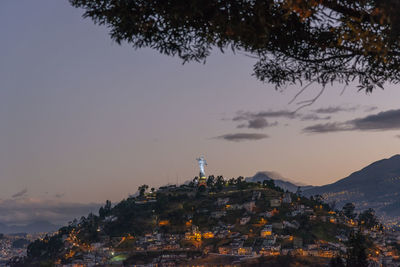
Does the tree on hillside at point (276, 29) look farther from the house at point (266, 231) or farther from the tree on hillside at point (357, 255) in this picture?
the house at point (266, 231)

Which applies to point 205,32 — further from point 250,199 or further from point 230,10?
point 250,199

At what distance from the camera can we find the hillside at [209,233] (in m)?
145

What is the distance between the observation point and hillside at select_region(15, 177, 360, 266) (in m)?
145

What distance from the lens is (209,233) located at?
532ft

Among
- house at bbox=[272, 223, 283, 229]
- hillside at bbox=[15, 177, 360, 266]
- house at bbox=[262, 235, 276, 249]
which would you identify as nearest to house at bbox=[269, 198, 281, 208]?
hillside at bbox=[15, 177, 360, 266]

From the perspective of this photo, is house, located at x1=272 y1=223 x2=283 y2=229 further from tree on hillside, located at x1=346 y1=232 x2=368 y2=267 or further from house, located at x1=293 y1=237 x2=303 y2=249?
tree on hillside, located at x1=346 y1=232 x2=368 y2=267

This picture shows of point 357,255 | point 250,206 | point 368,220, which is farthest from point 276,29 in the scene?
point 368,220

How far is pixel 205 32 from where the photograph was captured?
1030 centimetres

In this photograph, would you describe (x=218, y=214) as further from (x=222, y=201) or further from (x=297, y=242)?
(x=297, y=242)

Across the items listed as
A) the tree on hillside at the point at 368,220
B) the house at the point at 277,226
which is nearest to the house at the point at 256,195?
the house at the point at 277,226

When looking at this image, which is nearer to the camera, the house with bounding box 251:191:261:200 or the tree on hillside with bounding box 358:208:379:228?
the tree on hillside with bounding box 358:208:379:228

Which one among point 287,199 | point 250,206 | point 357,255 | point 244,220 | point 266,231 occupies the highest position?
point 287,199

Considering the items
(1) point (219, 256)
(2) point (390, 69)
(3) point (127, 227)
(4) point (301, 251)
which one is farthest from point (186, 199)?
(2) point (390, 69)

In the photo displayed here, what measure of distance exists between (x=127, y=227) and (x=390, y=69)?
585ft
